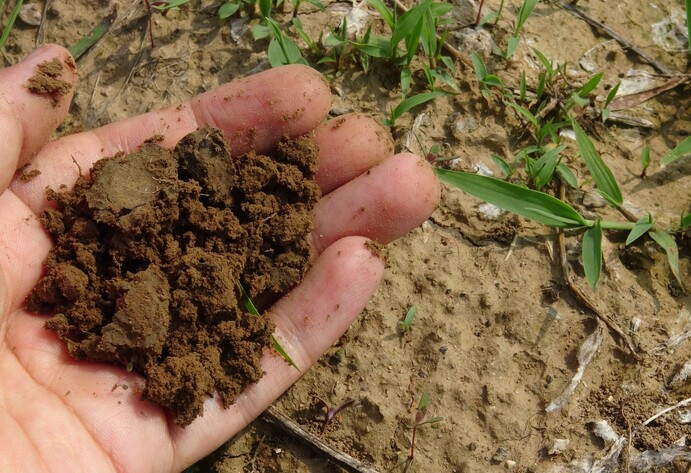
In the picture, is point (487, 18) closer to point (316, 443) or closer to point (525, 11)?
point (525, 11)

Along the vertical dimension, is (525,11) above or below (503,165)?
above

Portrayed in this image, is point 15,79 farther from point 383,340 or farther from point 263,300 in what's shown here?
point 383,340

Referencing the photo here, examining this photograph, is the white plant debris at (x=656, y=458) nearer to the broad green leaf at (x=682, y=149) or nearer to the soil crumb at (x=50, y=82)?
the broad green leaf at (x=682, y=149)

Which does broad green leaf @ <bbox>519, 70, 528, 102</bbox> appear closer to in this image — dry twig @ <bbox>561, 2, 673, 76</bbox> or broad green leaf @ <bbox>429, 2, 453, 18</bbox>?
broad green leaf @ <bbox>429, 2, 453, 18</bbox>

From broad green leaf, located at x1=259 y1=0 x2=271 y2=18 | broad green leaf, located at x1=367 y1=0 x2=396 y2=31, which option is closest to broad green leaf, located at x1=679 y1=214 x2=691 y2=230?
broad green leaf, located at x1=367 y1=0 x2=396 y2=31

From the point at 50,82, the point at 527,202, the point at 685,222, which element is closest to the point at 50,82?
the point at 50,82

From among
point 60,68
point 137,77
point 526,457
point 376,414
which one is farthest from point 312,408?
point 137,77
